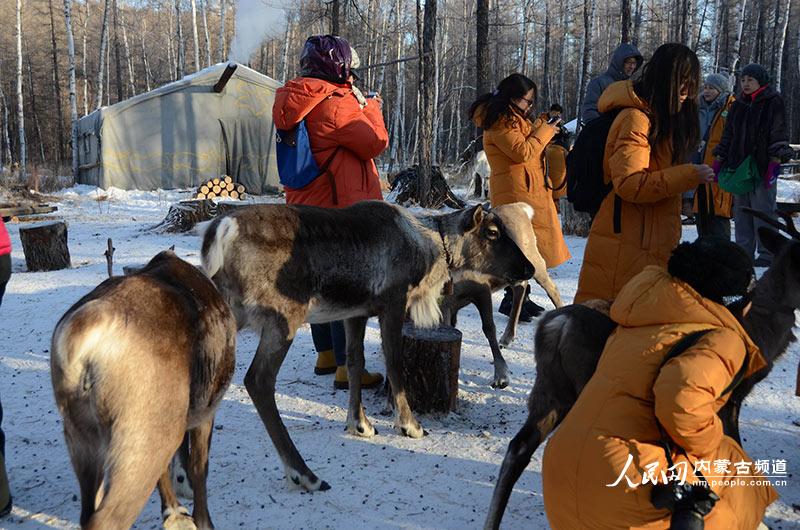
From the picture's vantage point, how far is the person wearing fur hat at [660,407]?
201 centimetres

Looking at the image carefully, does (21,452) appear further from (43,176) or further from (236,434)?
(43,176)

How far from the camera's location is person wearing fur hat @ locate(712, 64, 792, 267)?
6.36m

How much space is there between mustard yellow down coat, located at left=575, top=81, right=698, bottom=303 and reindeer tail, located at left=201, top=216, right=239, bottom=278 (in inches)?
78.3

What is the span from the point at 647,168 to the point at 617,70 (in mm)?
3118

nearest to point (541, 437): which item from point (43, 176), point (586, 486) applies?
point (586, 486)

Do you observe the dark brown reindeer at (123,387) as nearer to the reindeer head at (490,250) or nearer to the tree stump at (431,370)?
the tree stump at (431,370)

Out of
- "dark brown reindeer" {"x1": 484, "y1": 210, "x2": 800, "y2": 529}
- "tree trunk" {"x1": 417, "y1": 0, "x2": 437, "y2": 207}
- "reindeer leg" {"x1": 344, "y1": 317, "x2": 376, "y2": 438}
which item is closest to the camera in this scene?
"dark brown reindeer" {"x1": 484, "y1": 210, "x2": 800, "y2": 529}

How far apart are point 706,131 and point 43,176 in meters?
22.9

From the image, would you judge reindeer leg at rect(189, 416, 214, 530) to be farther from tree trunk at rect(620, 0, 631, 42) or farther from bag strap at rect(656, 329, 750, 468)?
tree trunk at rect(620, 0, 631, 42)

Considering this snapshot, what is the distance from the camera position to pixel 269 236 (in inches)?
136

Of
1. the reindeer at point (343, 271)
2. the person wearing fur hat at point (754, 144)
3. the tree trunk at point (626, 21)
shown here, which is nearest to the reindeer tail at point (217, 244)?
the reindeer at point (343, 271)

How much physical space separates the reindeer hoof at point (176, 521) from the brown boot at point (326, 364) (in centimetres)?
225

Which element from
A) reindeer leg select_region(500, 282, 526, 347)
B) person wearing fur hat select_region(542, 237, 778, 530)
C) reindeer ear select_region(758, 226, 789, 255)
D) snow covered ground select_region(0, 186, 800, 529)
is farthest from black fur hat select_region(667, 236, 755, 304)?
reindeer leg select_region(500, 282, 526, 347)

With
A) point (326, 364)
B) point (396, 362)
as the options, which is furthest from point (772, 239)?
point (326, 364)
